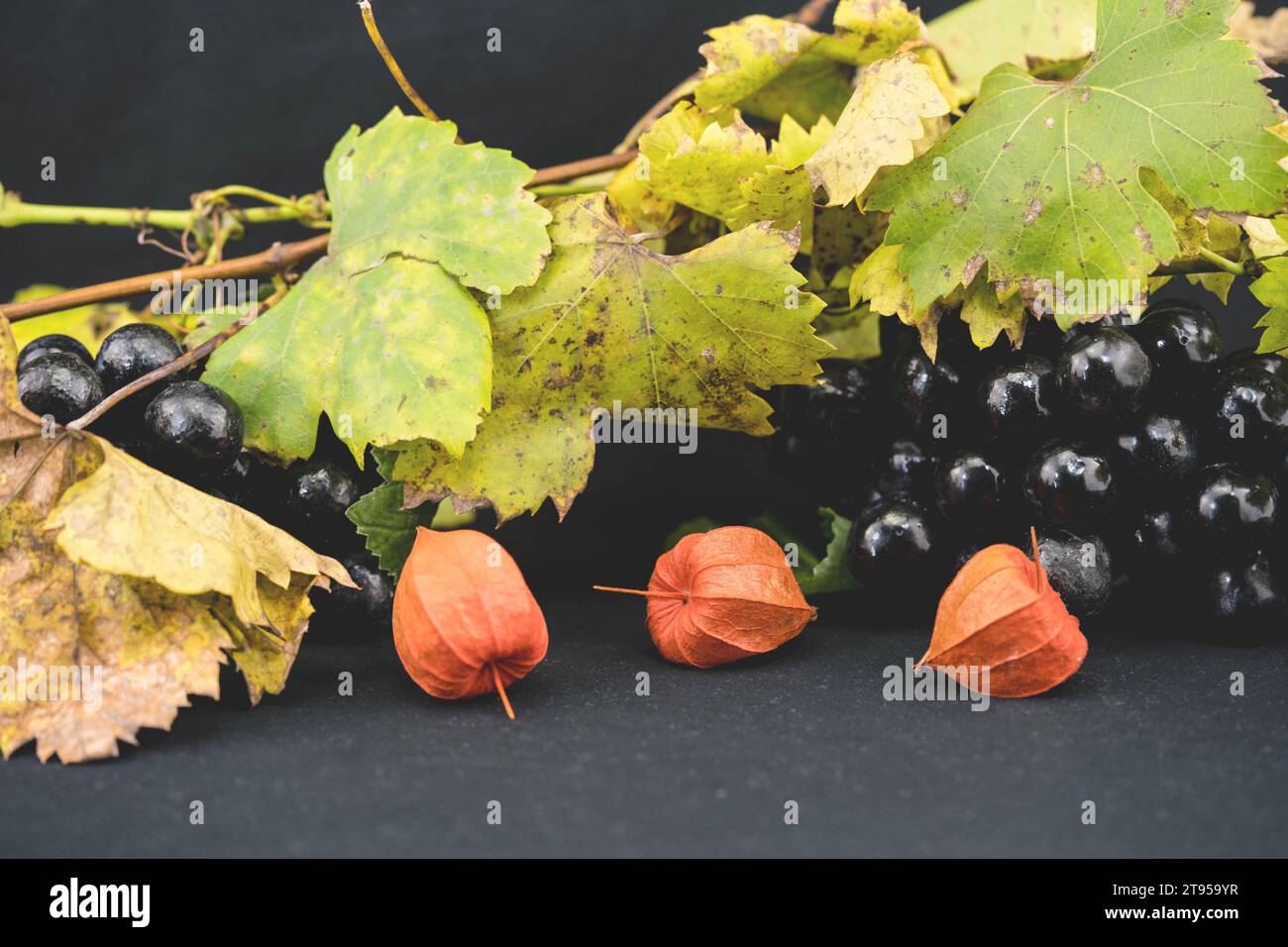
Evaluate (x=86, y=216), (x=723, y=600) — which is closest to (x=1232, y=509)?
(x=723, y=600)

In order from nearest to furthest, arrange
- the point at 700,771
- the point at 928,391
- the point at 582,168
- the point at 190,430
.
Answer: the point at 700,771 < the point at 190,430 < the point at 928,391 < the point at 582,168

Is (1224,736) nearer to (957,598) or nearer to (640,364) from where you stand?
(957,598)

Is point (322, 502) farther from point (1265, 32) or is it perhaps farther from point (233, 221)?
point (1265, 32)

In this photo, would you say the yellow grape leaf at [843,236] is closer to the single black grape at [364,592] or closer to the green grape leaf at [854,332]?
the green grape leaf at [854,332]

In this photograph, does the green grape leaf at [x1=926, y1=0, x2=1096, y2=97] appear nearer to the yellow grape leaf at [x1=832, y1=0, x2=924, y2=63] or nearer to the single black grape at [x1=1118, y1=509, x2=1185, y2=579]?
the yellow grape leaf at [x1=832, y1=0, x2=924, y2=63]

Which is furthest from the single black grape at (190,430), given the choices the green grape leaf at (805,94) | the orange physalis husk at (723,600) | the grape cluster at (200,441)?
the green grape leaf at (805,94)

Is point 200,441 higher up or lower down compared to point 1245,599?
higher up
